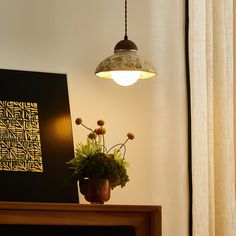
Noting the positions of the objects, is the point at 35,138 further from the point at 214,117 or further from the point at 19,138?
the point at 214,117

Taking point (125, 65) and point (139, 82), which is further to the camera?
point (139, 82)

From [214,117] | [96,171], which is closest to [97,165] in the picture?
[96,171]

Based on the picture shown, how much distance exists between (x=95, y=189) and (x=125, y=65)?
526 millimetres

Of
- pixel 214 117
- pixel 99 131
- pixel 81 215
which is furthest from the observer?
pixel 214 117

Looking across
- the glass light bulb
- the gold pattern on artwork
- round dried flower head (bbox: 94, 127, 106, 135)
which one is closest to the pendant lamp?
the glass light bulb

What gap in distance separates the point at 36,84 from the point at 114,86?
1.27 feet

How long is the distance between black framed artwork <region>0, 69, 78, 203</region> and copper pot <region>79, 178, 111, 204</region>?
146 millimetres

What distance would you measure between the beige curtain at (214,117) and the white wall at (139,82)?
98mm

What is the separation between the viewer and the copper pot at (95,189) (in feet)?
8.68

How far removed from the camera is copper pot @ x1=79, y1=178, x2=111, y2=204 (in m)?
2.65

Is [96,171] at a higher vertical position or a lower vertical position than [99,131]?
lower

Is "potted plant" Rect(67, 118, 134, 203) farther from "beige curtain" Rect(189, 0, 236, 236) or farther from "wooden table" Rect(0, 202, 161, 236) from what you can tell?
"beige curtain" Rect(189, 0, 236, 236)

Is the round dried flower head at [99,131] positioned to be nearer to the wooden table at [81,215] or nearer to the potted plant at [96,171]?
the potted plant at [96,171]

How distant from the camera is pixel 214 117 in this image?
10.1 feet
